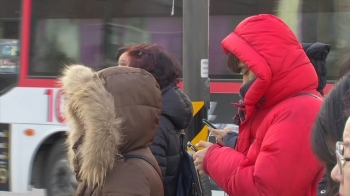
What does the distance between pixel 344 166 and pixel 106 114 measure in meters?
1.08

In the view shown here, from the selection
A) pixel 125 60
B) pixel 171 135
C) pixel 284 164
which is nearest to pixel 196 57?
pixel 125 60

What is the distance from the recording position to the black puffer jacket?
323cm

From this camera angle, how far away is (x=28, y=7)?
7852 mm

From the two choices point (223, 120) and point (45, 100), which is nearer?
point (223, 120)

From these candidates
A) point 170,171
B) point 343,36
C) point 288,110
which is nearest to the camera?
point 288,110

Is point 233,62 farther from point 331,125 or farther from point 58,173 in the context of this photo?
point 58,173

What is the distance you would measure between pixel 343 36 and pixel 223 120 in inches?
57.1

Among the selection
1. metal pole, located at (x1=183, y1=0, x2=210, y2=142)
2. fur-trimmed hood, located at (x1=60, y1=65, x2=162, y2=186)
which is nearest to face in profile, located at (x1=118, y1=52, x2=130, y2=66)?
fur-trimmed hood, located at (x1=60, y1=65, x2=162, y2=186)

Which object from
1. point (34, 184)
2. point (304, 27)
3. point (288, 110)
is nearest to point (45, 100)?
point (34, 184)

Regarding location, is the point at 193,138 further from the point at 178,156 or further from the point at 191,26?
the point at 178,156

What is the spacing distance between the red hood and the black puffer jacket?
1.90 feet

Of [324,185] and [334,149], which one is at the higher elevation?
[334,149]

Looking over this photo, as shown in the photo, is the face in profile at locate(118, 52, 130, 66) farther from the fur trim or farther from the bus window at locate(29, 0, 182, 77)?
the bus window at locate(29, 0, 182, 77)

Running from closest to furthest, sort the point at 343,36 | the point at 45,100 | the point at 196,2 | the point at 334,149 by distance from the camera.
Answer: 1. the point at 334,149
2. the point at 196,2
3. the point at 343,36
4. the point at 45,100
